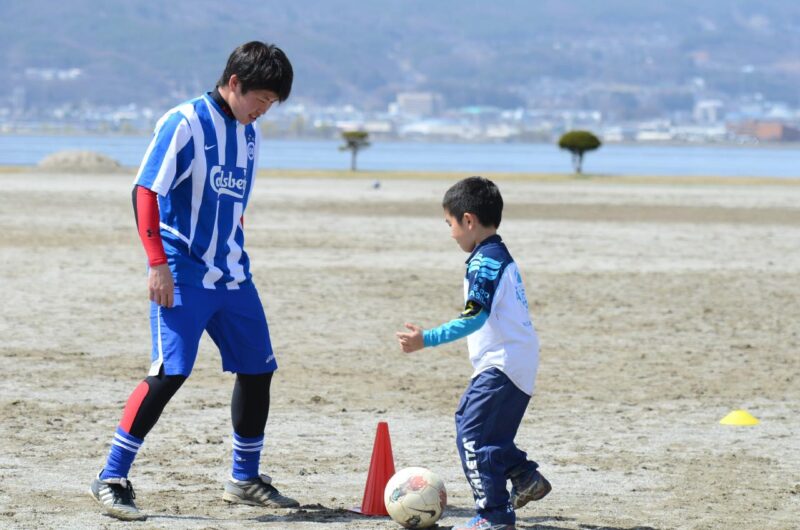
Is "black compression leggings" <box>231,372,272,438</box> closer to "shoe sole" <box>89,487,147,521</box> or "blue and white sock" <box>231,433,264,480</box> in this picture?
"blue and white sock" <box>231,433,264,480</box>

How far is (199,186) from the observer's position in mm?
6277

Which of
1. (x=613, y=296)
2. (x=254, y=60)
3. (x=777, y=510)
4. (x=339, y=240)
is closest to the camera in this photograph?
(x=254, y=60)

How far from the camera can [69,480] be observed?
22.8 ft

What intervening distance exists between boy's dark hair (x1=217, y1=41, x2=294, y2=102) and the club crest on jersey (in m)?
0.35

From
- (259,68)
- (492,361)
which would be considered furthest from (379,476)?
(259,68)

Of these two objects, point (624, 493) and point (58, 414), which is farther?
point (58, 414)

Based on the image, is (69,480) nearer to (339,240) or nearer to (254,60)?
(254,60)

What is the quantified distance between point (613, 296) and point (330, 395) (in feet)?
20.9

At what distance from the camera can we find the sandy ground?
679 centimetres

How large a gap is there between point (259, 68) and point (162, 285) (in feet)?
3.25

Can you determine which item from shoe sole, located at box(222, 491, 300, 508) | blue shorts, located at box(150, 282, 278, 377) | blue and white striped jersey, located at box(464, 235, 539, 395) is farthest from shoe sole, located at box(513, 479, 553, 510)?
blue shorts, located at box(150, 282, 278, 377)

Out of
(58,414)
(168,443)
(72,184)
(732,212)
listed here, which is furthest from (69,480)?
(72,184)

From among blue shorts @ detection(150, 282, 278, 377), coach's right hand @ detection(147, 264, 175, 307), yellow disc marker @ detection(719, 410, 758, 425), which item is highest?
coach's right hand @ detection(147, 264, 175, 307)

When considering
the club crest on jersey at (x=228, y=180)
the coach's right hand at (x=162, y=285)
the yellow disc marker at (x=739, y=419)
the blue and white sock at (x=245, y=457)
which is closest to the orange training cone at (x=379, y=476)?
the blue and white sock at (x=245, y=457)
